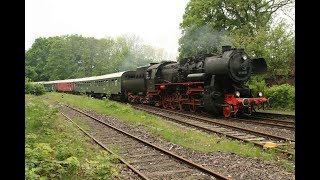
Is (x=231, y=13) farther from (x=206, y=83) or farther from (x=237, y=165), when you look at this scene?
(x=237, y=165)

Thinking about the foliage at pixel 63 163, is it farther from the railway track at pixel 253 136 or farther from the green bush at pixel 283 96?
Result: the green bush at pixel 283 96

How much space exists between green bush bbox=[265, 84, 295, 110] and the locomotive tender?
3.93 meters

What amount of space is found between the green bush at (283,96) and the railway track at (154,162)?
38.1ft

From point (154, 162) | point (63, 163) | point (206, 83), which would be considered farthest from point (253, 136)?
point (63, 163)

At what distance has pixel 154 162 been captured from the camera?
7.52 meters

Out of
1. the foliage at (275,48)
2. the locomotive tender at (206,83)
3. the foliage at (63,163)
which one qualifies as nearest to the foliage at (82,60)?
the locomotive tender at (206,83)

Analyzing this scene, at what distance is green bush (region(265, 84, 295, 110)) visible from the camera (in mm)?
18703

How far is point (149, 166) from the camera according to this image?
7.16 m

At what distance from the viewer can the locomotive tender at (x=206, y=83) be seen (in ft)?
48.5

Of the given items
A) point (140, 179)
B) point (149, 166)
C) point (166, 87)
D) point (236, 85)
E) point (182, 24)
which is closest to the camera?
point (140, 179)

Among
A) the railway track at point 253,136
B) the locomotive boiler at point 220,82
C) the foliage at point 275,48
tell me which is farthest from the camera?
the foliage at point 275,48
